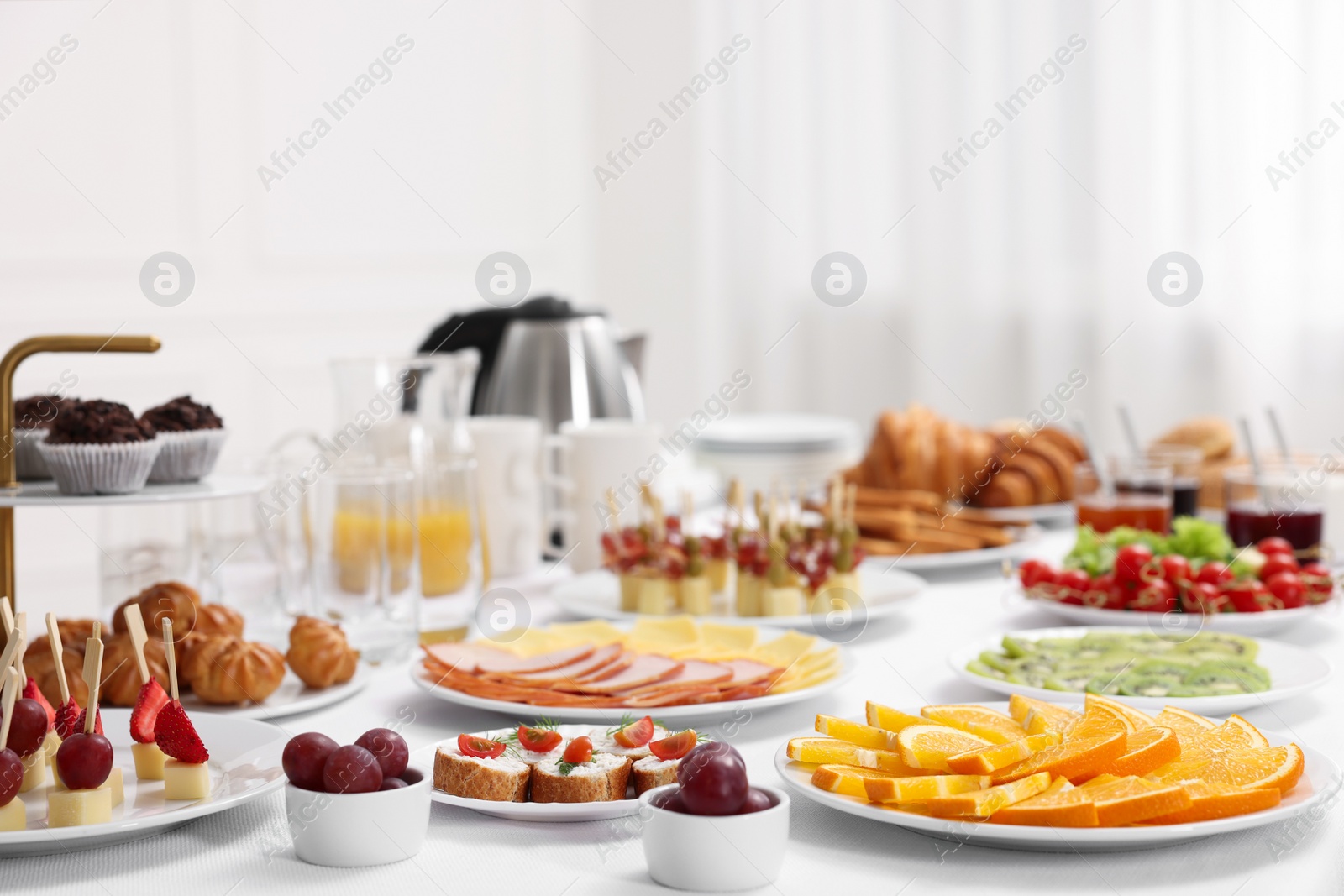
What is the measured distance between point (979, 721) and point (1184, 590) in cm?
69

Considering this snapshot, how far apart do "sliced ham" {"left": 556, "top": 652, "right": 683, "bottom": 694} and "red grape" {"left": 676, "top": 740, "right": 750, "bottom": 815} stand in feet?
1.21

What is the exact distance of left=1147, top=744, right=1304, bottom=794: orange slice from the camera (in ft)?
2.96

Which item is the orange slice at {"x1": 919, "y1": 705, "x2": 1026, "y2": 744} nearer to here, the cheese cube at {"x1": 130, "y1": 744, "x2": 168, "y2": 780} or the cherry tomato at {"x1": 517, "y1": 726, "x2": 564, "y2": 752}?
the cherry tomato at {"x1": 517, "y1": 726, "x2": 564, "y2": 752}

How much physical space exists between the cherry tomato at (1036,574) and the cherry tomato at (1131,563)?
0.08 meters

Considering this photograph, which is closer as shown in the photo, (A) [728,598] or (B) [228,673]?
(B) [228,673]

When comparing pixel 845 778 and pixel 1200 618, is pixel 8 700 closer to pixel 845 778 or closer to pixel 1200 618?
pixel 845 778

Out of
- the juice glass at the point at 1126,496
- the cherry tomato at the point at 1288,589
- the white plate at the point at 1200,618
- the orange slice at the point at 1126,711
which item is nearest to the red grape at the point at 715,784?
the orange slice at the point at 1126,711

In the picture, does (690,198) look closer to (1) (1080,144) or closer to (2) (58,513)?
(1) (1080,144)

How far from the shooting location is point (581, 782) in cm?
94

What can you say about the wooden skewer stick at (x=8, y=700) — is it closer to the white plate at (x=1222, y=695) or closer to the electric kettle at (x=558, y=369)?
the white plate at (x=1222, y=695)

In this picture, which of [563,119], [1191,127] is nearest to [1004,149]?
[1191,127]

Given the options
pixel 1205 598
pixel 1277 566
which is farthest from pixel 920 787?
pixel 1277 566

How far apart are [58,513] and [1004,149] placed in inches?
112

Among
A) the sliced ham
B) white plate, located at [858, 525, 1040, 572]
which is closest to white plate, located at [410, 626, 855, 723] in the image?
the sliced ham
